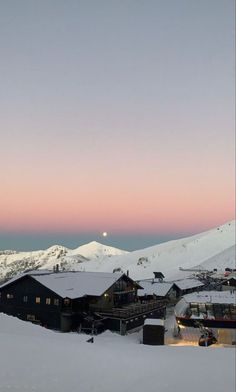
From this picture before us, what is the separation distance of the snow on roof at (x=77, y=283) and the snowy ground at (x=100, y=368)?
2168cm

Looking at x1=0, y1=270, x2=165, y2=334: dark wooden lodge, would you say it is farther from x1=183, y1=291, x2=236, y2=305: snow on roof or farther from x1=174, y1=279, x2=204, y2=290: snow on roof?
x1=174, y1=279, x2=204, y2=290: snow on roof

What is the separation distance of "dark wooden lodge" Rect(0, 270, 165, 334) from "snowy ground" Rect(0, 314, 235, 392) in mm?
20123

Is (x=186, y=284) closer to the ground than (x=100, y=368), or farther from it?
closer to the ground

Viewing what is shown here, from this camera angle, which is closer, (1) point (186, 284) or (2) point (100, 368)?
(2) point (100, 368)

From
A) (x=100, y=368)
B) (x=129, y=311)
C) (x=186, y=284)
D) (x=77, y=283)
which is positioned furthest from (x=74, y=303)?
(x=186, y=284)

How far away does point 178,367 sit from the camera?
21.0m

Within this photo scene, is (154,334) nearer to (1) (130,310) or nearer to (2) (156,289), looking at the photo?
(1) (130,310)

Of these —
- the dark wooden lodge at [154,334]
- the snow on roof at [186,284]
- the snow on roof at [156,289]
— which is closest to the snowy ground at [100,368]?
the dark wooden lodge at [154,334]

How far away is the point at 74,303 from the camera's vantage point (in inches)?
1806

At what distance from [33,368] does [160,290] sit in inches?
1969

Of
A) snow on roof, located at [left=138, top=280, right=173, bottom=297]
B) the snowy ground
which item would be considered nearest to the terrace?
snow on roof, located at [left=138, top=280, right=173, bottom=297]

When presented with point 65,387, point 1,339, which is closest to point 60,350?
point 1,339

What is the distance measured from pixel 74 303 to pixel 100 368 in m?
27.3

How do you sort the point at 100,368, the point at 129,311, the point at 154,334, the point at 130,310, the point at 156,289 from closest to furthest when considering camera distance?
the point at 100,368 < the point at 154,334 < the point at 129,311 < the point at 130,310 < the point at 156,289
